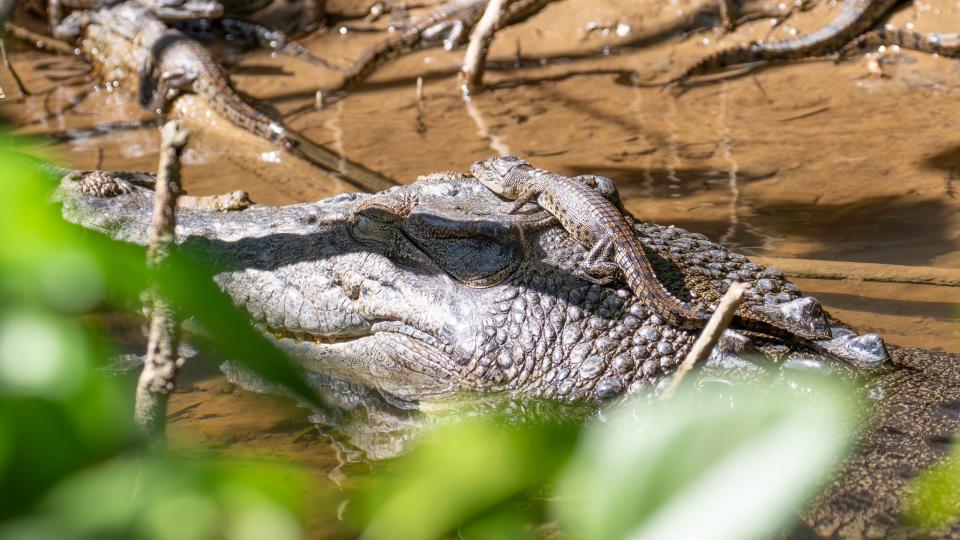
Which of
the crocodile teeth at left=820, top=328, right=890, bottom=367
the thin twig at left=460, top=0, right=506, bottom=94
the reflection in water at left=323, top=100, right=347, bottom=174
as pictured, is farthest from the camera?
the thin twig at left=460, top=0, right=506, bottom=94

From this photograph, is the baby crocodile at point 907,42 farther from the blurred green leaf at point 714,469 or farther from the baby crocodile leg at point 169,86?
the blurred green leaf at point 714,469

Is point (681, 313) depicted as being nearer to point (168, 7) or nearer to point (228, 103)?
point (228, 103)

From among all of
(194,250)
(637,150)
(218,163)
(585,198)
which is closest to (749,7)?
(637,150)

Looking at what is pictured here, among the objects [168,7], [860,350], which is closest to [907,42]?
[860,350]

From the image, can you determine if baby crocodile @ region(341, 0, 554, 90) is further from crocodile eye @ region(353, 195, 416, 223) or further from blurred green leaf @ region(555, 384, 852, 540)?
blurred green leaf @ region(555, 384, 852, 540)

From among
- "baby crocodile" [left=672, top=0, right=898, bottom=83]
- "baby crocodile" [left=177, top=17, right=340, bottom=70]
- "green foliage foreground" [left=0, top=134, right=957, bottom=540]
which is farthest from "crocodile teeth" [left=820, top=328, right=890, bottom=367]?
"baby crocodile" [left=177, top=17, right=340, bottom=70]

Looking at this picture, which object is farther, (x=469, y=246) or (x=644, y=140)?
(x=644, y=140)
